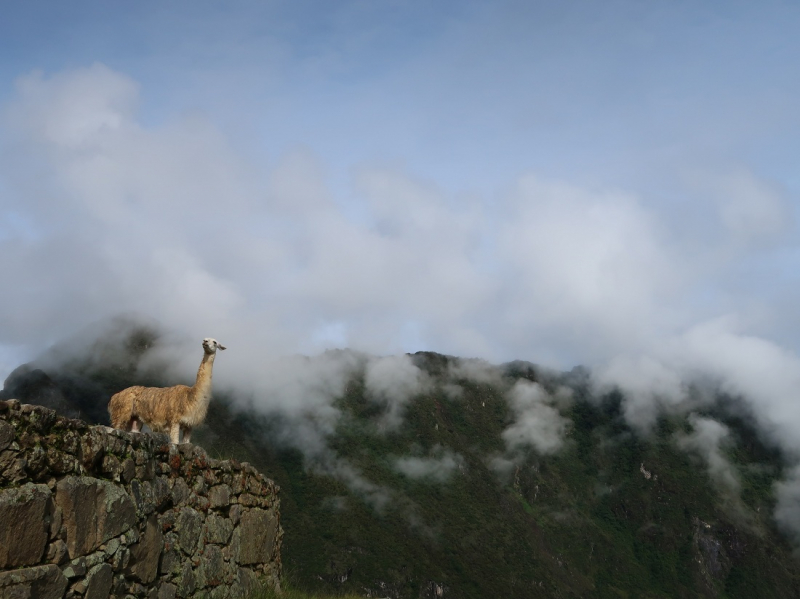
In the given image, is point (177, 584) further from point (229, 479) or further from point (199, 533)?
point (229, 479)

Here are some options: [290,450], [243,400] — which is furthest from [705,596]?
[243,400]

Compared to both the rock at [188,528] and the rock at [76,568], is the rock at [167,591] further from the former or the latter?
the rock at [76,568]

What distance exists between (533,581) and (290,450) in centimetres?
6534

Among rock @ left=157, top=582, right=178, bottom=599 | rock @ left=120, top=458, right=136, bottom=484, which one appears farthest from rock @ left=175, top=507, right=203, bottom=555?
rock @ left=120, top=458, right=136, bottom=484

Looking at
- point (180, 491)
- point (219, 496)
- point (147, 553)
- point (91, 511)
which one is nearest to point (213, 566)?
point (219, 496)

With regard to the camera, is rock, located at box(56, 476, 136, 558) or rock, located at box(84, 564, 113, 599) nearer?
rock, located at box(56, 476, 136, 558)

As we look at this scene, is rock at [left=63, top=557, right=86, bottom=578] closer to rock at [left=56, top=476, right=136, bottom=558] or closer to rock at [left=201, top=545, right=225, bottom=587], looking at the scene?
rock at [left=56, top=476, right=136, bottom=558]

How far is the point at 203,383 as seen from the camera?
12172mm

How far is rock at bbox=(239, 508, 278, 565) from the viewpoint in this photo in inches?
444

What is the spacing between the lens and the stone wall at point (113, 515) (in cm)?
578

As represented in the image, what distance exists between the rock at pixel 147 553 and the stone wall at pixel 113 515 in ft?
0.04

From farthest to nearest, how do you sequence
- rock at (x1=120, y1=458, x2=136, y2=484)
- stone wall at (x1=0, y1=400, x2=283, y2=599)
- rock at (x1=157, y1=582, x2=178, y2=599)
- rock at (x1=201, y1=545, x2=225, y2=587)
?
rock at (x1=201, y1=545, x2=225, y2=587) < rock at (x1=157, y1=582, x2=178, y2=599) < rock at (x1=120, y1=458, x2=136, y2=484) < stone wall at (x1=0, y1=400, x2=283, y2=599)

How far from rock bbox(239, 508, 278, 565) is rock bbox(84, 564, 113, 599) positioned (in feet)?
14.1

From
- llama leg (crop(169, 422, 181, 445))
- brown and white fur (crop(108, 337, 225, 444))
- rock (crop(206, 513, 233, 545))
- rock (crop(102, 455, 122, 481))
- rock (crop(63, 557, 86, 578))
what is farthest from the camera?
brown and white fur (crop(108, 337, 225, 444))
